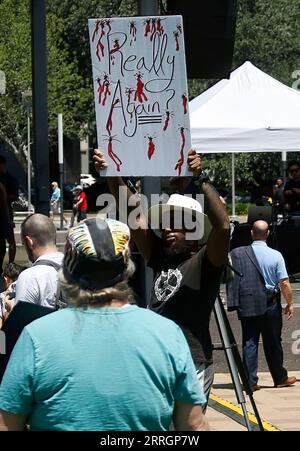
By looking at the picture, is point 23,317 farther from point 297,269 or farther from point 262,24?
point 262,24

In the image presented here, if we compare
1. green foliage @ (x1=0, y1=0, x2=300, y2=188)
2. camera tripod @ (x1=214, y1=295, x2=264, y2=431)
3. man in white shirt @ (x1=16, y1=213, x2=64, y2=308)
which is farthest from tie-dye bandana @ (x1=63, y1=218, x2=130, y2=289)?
green foliage @ (x1=0, y1=0, x2=300, y2=188)

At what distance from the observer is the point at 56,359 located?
10.4 ft

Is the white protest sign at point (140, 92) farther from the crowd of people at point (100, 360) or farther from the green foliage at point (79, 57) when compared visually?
the green foliage at point (79, 57)

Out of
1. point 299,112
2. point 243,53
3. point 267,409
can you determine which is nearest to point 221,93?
point 299,112

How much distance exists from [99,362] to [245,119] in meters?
12.2

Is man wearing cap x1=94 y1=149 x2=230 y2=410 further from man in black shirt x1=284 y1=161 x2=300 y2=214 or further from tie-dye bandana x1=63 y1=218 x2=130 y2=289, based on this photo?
man in black shirt x1=284 y1=161 x2=300 y2=214

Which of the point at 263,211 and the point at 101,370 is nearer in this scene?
the point at 101,370

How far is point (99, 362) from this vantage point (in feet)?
10.5

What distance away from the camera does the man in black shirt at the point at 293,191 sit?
17359 millimetres

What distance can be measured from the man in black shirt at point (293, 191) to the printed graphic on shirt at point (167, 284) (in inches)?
480

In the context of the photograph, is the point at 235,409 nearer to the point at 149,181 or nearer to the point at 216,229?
the point at 149,181

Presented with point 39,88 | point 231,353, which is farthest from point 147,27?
point 39,88

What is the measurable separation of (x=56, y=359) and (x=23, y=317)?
4.13 feet

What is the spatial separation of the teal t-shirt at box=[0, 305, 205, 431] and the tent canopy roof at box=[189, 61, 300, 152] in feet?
37.3
